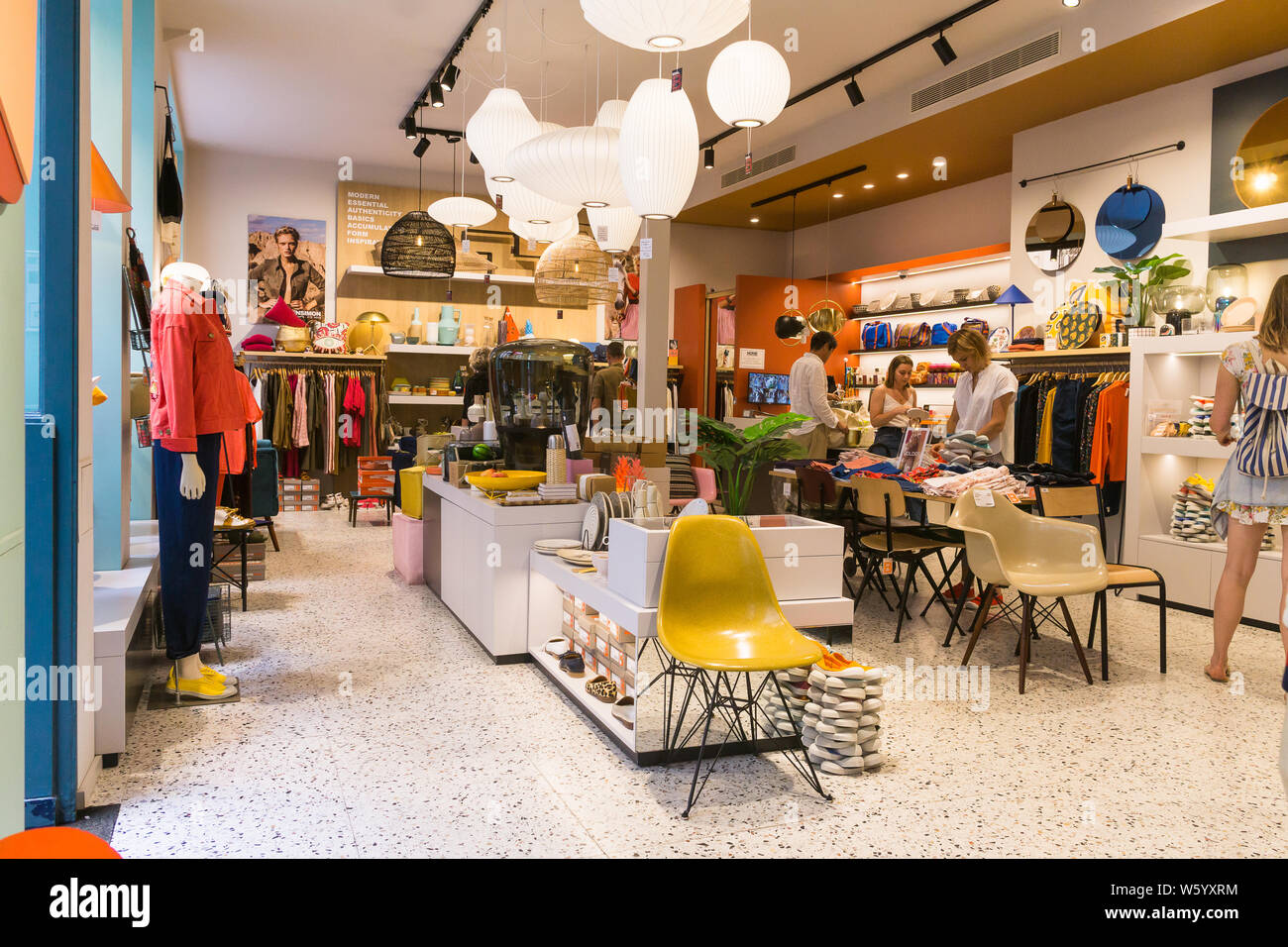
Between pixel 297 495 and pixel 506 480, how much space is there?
247 inches

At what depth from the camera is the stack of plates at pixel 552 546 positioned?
13.7ft

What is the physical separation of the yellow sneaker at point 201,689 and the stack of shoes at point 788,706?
86.5 inches

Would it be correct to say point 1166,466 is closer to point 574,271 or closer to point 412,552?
point 574,271

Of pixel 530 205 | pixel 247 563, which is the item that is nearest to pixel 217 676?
pixel 247 563

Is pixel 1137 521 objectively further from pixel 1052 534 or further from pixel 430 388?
pixel 430 388

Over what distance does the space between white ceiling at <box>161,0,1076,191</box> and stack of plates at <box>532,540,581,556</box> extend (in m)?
3.89

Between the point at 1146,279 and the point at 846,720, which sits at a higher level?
the point at 1146,279

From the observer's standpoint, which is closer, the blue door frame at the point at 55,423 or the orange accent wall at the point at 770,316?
the blue door frame at the point at 55,423

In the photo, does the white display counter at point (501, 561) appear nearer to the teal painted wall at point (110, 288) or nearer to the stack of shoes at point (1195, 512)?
the teal painted wall at point (110, 288)

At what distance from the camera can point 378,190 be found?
419 inches

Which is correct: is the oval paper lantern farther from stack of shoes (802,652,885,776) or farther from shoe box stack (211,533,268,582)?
shoe box stack (211,533,268,582)

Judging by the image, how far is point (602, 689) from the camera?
140 inches

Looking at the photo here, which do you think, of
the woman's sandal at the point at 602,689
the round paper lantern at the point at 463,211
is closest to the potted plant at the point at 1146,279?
the round paper lantern at the point at 463,211

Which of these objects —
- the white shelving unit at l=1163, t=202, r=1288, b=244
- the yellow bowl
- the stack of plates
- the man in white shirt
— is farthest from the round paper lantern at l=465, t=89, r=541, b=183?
the white shelving unit at l=1163, t=202, r=1288, b=244
